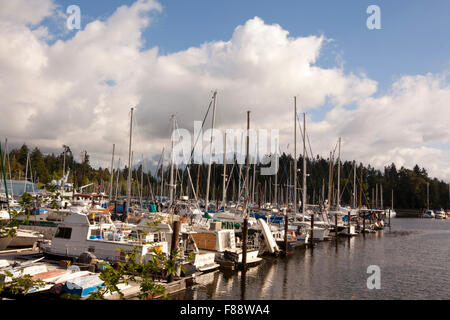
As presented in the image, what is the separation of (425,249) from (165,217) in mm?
40859

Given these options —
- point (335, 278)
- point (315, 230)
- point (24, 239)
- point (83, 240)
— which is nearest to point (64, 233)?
point (83, 240)

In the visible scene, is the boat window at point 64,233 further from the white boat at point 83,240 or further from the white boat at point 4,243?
the white boat at point 4,243

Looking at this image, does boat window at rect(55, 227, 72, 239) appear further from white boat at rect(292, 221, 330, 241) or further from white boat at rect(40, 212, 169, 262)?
white boat at rect(292, 221, 330, 241)

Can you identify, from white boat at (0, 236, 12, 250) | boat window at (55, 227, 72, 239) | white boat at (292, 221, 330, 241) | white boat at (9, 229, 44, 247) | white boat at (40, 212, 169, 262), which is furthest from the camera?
white boat at (292, 221, 330, 241)

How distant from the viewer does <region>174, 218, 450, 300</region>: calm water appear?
24.9 m

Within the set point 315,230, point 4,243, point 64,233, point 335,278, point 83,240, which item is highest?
point 64,233

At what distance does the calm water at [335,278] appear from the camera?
24.9 meters

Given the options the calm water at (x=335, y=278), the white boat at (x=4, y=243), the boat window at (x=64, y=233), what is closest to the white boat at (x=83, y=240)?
the boat window at (x=64, y=233)

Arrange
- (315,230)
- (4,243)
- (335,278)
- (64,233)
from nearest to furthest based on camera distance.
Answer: (64,233) < (335,278) < (4,243) < (315,230)

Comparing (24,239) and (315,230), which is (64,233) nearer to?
(24,239)

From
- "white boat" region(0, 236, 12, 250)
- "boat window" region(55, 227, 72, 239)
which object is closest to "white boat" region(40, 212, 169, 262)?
"boat window" region(55, 227, 72, 239)

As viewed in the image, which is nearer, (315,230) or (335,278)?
(335,278)

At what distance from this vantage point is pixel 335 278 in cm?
3073

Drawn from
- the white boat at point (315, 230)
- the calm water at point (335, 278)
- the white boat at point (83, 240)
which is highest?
the white boat at point (83, 240)
